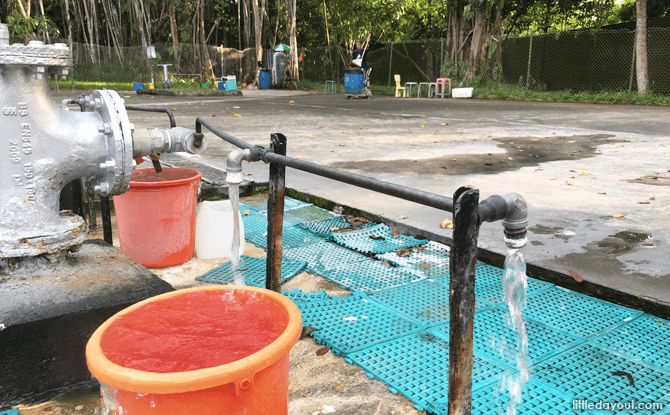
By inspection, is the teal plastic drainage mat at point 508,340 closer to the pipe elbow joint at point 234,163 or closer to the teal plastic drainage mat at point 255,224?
the pipe elbow joint at point 234,163

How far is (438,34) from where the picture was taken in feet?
91.1

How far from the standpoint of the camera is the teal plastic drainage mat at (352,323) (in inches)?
87.4

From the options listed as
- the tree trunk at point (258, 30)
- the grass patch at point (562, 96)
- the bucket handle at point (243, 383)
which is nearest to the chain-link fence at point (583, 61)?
the grass patch at point (562, 96)

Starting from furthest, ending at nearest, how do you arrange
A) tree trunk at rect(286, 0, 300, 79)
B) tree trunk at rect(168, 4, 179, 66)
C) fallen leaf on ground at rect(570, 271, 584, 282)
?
tree trunk at rect(286, 0, 300, 79) < tree trunk at rect(168, 4, 179, 66) < fallen leaf on ground at rect(570, 271, 584, 282)

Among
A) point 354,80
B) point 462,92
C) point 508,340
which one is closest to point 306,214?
point 508,340

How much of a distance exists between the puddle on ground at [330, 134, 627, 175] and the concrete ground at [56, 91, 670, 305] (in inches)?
0.5

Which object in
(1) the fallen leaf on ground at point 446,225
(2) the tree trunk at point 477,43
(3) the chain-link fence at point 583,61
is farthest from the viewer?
(2) the tree trunk at point 477,43

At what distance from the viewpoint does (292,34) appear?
2581cm

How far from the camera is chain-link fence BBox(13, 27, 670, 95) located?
55.8 feet

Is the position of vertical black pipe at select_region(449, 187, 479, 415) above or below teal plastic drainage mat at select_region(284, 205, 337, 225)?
above

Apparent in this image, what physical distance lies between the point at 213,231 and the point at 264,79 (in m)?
Answer: 24.0

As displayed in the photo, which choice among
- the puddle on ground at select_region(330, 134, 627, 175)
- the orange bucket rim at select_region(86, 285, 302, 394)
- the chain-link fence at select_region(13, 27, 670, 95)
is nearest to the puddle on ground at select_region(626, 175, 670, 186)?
the puddle on ground at select_region(330, 134, 627, 175)

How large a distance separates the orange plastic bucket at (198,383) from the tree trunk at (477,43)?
19998 millimetres

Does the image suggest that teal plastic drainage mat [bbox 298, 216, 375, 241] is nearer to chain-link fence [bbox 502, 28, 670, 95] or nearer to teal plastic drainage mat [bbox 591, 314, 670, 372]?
teal plastic drainage mat [bbox 591, 314, 670, 372]
